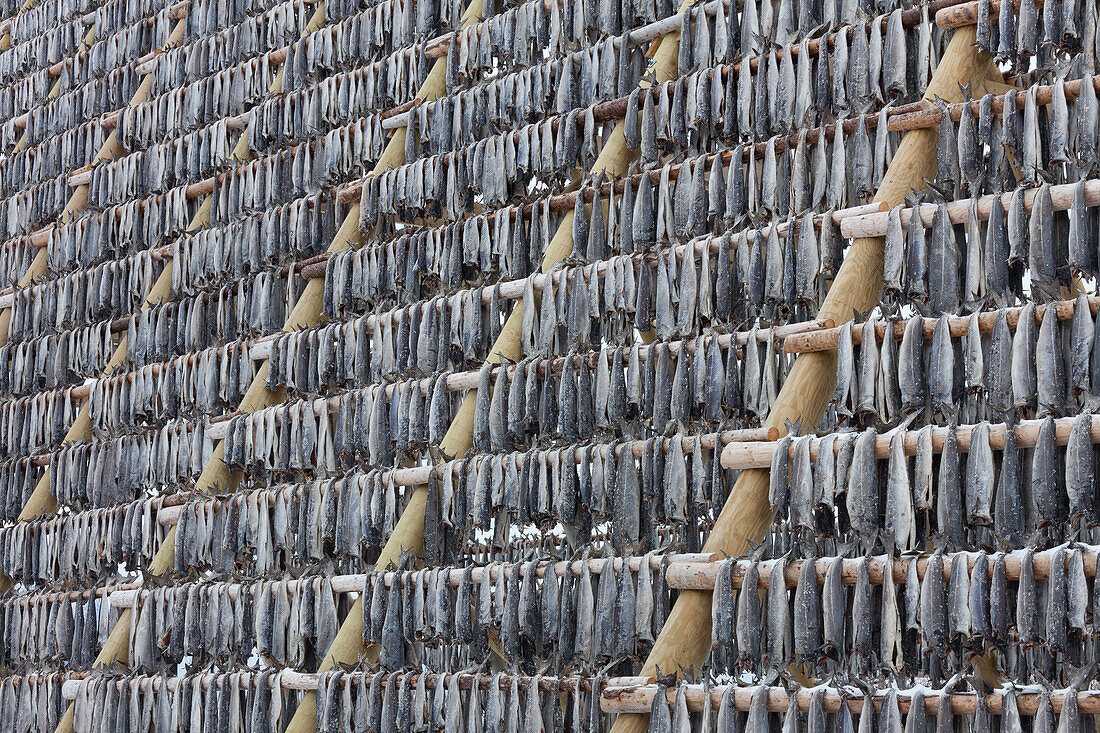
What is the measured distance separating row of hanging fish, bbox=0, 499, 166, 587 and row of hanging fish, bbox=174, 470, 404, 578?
0.61 meters

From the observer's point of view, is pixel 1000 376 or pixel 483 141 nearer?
pixel 1000 376

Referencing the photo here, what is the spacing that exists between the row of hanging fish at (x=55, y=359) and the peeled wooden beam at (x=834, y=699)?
20.4 feet

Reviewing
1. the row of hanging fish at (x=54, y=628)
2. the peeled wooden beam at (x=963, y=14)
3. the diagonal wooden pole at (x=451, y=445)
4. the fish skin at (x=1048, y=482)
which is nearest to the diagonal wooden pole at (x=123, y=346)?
the row of hanging fish at (x=54, y=628)

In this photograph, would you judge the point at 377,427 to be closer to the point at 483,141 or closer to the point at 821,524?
the point at 483,141

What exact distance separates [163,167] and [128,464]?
9.12ft

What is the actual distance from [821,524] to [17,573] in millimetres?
7330

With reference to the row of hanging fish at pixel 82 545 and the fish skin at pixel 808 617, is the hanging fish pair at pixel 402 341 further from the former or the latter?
the fish skin at pixel 808 617

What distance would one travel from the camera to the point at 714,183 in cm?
884

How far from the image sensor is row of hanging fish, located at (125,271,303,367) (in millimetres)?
10953

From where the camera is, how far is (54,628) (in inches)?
442

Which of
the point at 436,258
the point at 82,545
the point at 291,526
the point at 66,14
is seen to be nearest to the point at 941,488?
the point at 436,258

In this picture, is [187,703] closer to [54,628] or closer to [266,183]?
[54,628]

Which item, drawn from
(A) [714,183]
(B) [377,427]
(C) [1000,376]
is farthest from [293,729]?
(C) [1000,376]

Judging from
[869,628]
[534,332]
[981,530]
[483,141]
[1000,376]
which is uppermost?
[483,141]
